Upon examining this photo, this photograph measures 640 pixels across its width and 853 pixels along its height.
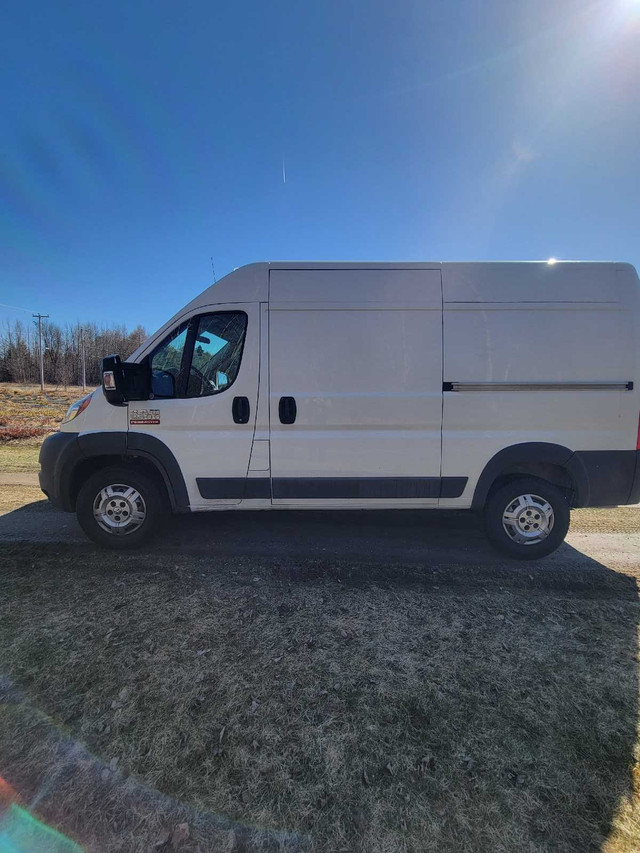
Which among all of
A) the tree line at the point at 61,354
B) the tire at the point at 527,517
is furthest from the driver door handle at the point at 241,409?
the tree line at the point at 61,354

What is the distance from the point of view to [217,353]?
387 cm

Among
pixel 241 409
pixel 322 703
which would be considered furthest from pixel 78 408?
pixel 322 703

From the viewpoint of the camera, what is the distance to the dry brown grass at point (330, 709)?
5.41ft

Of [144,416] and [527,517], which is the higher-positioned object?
[144,416]

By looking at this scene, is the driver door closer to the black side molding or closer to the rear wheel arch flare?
the black side molding

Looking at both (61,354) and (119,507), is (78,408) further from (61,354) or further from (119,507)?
(61,354)

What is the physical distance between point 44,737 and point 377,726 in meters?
1.60

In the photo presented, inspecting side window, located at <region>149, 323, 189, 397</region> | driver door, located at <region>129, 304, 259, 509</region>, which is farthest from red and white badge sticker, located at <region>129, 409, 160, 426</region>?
side window, located at <region>149, 323, 189, 397</region>

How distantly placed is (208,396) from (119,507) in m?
1.38

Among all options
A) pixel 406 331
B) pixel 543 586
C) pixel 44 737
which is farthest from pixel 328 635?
pixel 406 331

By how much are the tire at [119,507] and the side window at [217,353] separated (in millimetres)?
986

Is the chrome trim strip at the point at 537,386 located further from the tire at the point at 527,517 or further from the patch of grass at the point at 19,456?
the patch of grass at the point at 19,456

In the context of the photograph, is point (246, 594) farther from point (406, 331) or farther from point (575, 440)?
point (575, 440)

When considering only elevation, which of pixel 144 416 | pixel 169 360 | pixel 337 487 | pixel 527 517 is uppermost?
pixel 169 360
